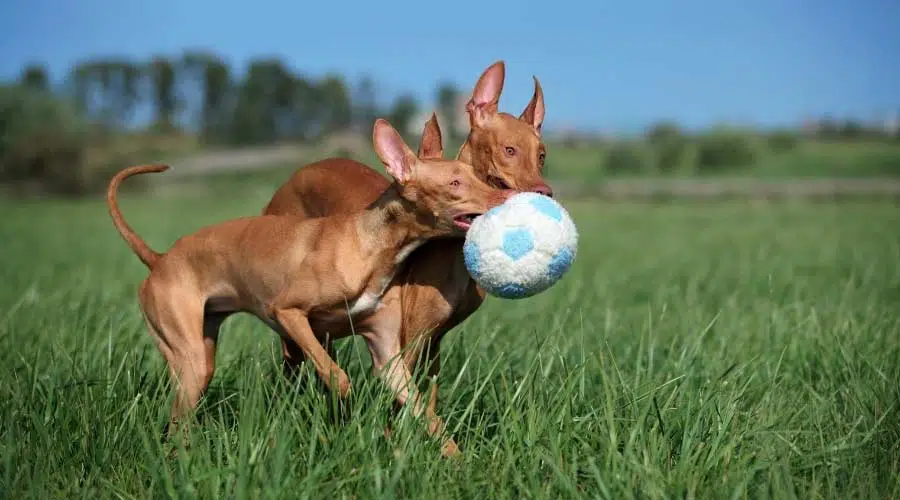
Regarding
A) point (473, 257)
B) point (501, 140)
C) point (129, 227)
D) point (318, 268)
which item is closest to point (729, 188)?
point (501, 140)

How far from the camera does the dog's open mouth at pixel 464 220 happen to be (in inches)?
172

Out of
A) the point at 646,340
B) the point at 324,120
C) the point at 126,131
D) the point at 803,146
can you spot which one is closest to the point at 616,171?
the point at 803,146

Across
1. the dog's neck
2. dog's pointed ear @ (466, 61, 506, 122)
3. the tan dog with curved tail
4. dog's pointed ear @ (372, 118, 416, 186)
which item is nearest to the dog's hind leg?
the tan dog with curved tail

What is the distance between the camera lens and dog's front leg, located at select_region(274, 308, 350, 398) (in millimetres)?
4296

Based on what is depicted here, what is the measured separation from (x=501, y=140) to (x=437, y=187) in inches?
22.5

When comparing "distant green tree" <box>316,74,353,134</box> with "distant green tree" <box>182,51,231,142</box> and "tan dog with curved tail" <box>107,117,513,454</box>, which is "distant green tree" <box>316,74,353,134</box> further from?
"tan dog with curved tail" <box>107,117,513,454</box>

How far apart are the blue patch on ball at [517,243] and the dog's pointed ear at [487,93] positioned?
1217mm

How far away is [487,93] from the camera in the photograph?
5227 mm

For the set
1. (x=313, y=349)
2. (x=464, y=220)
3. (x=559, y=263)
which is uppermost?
(x=464, y=220)

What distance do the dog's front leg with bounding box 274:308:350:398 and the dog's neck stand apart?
418 millimetres

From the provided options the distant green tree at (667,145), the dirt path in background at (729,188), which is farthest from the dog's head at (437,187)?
the distant green tree at (667,145)

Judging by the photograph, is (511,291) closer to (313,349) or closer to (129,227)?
(313,349)

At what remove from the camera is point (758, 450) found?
4.21 m

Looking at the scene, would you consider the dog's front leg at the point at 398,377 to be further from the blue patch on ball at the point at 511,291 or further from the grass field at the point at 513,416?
the blue patch on ball at the point at 511,291
